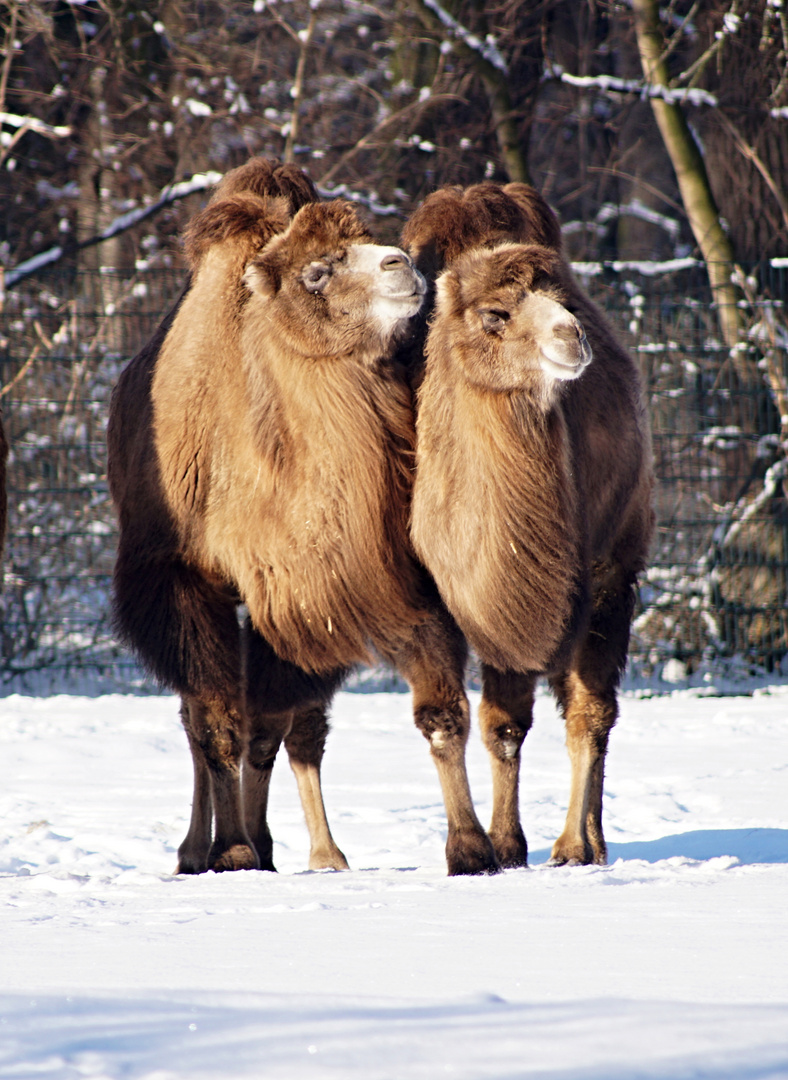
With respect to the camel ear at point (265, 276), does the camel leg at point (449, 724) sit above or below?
below

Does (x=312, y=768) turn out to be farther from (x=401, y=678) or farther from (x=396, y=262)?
(x=401, y=678)

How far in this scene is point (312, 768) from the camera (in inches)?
206

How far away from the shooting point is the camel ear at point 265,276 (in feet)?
14.8

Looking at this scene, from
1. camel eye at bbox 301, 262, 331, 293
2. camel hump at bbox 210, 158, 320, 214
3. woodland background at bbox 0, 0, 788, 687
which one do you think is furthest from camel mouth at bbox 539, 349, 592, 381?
woodland background at bbox 0, 0, 788, 687

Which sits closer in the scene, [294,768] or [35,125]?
[294,768]

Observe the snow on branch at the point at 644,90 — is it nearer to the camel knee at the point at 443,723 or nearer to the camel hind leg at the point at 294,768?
the camel hind leg at the point at 294,768

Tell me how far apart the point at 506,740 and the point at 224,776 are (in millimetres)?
882

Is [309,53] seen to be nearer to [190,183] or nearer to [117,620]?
[190,183]

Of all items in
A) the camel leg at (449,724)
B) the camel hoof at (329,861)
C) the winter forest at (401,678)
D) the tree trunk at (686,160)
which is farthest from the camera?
the tree trunk at (686,160)

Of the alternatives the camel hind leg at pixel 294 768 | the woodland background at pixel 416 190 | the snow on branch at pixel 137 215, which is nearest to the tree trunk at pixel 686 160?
the woodland background at pixel 416 190

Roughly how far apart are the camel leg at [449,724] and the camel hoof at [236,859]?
74 centimetres

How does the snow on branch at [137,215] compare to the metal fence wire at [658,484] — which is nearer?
the metal fence wire at [658,484]

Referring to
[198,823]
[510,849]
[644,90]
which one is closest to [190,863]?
[198,823]

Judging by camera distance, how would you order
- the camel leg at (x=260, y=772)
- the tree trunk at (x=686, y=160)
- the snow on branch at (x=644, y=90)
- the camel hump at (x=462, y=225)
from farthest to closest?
the snow on branch at (x=644, y=90) < the tree trunk at (x=686, y=160) < the camel leg at (x=260, y=772) < the camel hump at (x=462, y=225)
